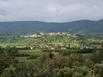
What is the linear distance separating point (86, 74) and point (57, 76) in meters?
6.12

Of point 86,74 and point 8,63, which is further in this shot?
point 8,63

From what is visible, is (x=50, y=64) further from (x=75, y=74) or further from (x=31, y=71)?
(x=75, y=74)

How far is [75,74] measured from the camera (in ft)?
196

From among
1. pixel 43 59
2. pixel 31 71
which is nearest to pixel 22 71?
pixel 31 71

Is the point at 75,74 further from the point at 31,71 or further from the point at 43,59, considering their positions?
the point at 43,59

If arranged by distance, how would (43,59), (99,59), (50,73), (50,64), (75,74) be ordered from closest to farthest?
(75,74)
(50,73)
(50,64)
(43,59)
(99,59)

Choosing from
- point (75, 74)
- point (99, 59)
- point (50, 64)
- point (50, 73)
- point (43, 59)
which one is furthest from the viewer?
point (99, 59)

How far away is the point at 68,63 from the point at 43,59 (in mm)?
10954

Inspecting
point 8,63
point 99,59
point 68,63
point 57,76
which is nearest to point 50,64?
point 68,63

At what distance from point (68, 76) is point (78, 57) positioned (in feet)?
99.2

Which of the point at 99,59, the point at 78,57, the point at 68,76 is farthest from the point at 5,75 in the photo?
the point at 99,59

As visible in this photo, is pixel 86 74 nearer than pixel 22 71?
Yes

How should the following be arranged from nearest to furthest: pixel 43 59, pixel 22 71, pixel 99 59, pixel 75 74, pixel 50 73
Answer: pixel 75 74 < pixel 50 73 < pixel 22 71 < pixel 43 59 < pixel 99 59

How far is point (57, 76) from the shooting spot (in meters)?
61.9
